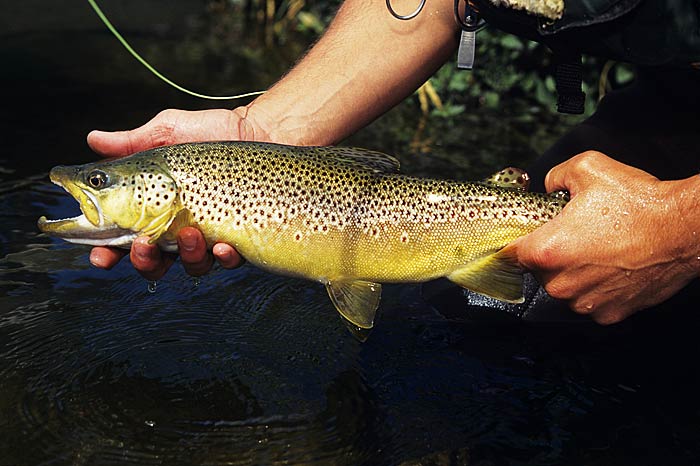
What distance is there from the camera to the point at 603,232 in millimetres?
2707

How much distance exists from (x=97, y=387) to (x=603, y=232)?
1801mm

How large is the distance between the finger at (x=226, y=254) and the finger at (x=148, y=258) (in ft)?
0.64

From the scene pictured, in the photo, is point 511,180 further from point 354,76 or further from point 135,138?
point 135,138

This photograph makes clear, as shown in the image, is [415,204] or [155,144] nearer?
[415,204]

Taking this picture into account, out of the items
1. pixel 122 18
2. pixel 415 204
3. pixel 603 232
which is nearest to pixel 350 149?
pixel 415 204

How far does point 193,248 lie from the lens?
9.05 ft

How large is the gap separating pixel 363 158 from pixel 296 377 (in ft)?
2.76

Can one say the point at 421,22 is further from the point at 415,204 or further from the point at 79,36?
the point at 79,36

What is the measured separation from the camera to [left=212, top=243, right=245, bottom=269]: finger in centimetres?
280

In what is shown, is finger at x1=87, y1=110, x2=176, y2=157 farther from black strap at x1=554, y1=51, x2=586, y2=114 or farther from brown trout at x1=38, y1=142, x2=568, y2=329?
black strap at x1=554, y1=51, x2=586, y2=114

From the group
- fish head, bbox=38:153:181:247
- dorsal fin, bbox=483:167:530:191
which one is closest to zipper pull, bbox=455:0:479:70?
dorsal fin, bbox=483:167:530:191

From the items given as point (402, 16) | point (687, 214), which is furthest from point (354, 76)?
point (687, 214)

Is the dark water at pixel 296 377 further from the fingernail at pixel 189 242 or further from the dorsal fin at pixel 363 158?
the dorsal fin at pixel 363 158

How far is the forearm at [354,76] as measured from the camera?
3.36 meters
